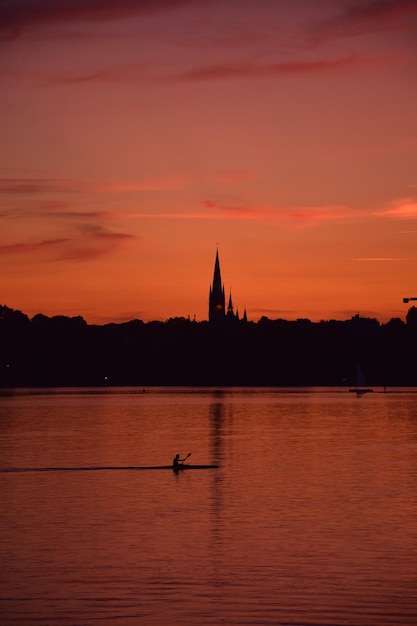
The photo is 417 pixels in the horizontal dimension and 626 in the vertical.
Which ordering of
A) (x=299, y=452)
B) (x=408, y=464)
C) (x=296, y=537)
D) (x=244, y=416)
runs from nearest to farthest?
(x=296, y=537) → (x=408, y=464) → (x=299, y=452) → (x=244, y=416)

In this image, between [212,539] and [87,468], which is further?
[87,468]

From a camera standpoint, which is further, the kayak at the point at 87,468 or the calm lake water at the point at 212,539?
the kayak at the point at 87,468

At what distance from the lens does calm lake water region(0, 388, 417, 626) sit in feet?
112

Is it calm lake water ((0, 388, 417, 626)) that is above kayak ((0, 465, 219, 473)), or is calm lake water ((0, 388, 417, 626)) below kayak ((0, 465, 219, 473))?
below

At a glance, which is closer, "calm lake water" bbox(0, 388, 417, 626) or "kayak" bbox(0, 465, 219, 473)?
"calm lake water" bbox(0, 388, 417, 626)

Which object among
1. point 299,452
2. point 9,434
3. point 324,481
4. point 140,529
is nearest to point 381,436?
point 299,452

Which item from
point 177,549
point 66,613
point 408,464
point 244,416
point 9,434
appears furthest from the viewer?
point 244,416

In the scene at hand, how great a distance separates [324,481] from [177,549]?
99.0ft

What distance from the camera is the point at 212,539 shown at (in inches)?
1906

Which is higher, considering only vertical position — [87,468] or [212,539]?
[87,468]

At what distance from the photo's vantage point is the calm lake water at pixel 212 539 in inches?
1350

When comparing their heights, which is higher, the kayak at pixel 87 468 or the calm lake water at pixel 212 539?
the kayak at pixel 87 468

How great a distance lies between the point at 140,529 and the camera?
51.1 meters

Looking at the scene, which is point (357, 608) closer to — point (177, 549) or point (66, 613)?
point (66, 613)
